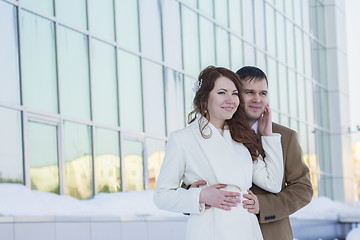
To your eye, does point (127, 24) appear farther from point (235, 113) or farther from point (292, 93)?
point (292, 93)

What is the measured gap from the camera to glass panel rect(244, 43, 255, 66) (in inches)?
865

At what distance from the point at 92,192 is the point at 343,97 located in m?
22.0

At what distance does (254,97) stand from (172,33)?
516 inches

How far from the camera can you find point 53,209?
10.2m

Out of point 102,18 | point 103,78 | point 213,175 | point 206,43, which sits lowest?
point 213,175

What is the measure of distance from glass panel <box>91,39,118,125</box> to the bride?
32.2ft

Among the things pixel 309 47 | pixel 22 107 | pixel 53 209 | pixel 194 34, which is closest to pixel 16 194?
pixel 53 209

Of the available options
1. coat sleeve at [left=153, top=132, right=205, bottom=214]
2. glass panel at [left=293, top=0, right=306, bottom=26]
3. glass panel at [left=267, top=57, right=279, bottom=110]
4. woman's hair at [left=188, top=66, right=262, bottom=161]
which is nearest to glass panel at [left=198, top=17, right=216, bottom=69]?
glass panel at [left=267, top=57, right=279, bottom=110]

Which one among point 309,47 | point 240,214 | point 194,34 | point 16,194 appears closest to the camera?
point 240,214

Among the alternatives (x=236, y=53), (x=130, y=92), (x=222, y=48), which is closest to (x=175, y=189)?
(x=130, y=92)

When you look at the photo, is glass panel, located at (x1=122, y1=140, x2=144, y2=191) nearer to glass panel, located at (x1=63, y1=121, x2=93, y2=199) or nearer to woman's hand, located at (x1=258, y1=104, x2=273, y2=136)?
glass panel, located at (x1=63, y1=121, x2=93, y2=199)

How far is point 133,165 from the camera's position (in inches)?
586

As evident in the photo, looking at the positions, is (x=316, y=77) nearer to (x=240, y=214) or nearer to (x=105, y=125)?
(x=105, y=125)

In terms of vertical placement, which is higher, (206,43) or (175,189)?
(206,43)
